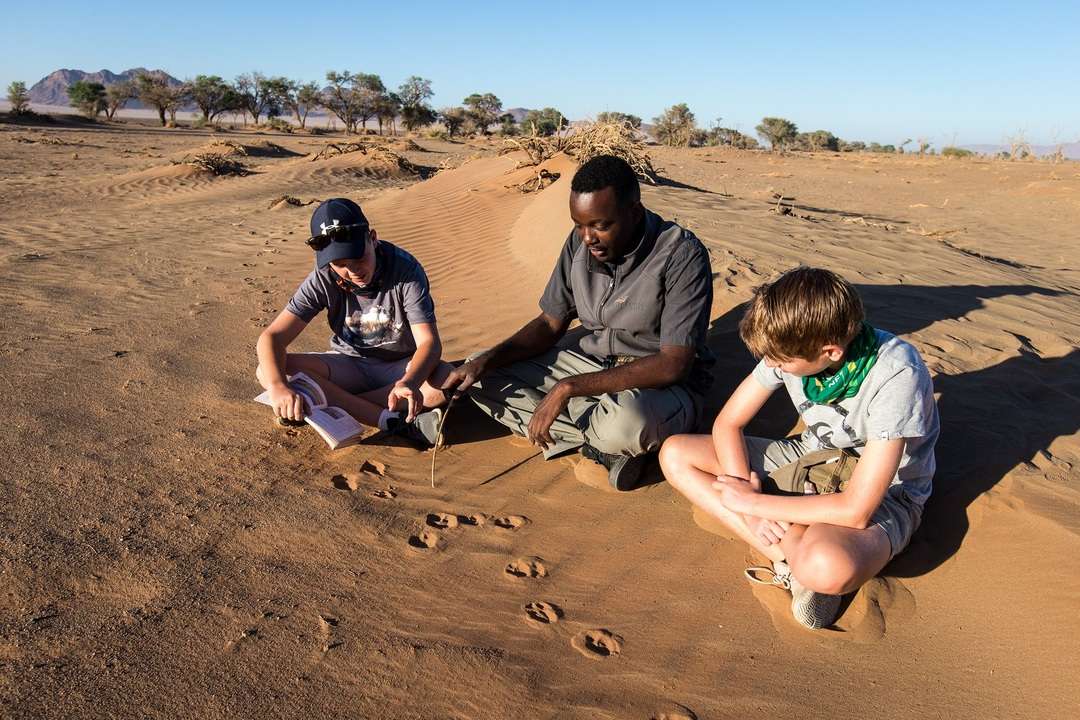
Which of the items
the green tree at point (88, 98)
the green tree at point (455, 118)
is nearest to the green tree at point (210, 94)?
the green tree at point (88, 98)

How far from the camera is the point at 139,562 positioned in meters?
2.68

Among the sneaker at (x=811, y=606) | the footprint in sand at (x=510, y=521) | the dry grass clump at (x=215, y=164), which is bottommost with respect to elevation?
the footprint in sand at (x=510, y=521)

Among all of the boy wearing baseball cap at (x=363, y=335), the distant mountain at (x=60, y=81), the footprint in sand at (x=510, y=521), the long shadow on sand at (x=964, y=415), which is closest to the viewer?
the long shadow on sand at (x=964, y=415)

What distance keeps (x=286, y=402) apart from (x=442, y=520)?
0.86 metres

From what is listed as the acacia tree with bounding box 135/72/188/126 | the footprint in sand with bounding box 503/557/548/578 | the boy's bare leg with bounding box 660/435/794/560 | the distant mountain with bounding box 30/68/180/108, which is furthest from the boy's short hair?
the distant mountain with bounding box 30/68/180/108

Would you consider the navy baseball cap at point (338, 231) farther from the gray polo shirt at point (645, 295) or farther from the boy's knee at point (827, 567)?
the boy's knee at point (827, 567)

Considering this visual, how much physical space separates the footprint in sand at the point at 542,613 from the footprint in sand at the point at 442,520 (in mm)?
589

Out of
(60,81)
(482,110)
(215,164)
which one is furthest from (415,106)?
(60,81)

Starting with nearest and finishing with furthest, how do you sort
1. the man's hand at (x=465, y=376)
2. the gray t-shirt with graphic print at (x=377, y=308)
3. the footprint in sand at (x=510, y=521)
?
the footprint in sand at (x=510, y=521), the man's hand at (x=465, y=376), the gray t-shirt with graphic print at (x=377, y=308)

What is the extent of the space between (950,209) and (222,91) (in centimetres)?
4293

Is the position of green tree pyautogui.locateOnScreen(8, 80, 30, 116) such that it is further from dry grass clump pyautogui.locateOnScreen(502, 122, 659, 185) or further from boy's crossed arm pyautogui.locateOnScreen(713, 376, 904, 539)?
boy's crossed arm pyautogui.locateOnScreen(713, 376, 904, 539)

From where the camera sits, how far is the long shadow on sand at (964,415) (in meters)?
2.87

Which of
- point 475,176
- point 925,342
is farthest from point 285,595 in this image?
point 475,176

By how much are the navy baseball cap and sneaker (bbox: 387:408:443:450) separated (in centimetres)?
81
